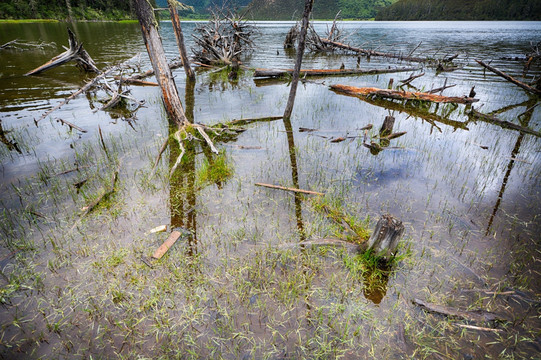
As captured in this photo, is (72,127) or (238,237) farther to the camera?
(72,127)

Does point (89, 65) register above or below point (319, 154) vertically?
above

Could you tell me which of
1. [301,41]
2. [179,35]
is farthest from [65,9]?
[301,41]

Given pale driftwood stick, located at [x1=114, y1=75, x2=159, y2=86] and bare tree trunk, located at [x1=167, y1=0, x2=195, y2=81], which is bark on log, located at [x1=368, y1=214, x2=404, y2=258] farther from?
pale driftwood stick, located at [x1=114, y1=75, x2=159, y2=86]

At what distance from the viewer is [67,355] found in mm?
2627

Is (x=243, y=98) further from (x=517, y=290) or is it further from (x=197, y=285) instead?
(x=517, y=290)

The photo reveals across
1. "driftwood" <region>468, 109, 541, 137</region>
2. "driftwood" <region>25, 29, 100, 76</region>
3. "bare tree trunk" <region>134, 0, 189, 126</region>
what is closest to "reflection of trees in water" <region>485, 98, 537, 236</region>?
"driftwood" <region>468, 109, 541, 137</region>

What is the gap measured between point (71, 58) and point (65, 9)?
8167 cm

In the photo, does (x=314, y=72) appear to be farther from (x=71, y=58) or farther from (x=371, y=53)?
(x=71, y=58)

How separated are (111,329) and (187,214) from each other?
7.24 ft

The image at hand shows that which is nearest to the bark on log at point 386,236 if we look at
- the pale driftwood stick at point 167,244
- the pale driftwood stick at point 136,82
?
the pale driftwood stick at point 167,244

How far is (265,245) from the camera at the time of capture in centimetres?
409

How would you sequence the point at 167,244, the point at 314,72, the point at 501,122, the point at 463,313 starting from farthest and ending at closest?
the point at 314,72 → the point at 501,122 → the point at 167,244 → the point at 463,313

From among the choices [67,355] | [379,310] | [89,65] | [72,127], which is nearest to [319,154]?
[379,310]

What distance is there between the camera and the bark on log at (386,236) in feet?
11.0
